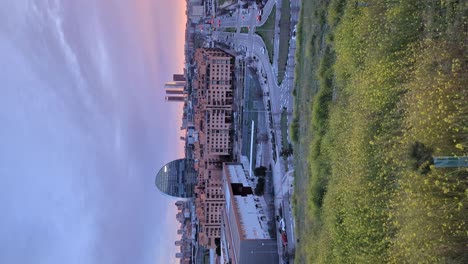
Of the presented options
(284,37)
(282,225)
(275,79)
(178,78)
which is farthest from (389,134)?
(178,78)

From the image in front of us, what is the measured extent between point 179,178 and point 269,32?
119ft

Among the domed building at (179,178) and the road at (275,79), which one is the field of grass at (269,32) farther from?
the domed building at (179,178)

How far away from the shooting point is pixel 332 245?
25250 mm

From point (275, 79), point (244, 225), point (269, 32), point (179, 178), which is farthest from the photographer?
point (179, 178)

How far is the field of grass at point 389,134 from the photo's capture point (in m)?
17.1

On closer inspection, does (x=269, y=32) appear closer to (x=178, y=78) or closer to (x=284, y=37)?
(x=284, y=37)

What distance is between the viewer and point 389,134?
67.8ft

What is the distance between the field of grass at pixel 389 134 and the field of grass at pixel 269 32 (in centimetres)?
1655

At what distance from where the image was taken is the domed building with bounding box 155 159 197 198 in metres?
74.4

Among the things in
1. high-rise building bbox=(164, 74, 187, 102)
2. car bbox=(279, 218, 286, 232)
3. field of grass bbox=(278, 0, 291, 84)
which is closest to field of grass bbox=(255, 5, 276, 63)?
field of grass bbox=(278, 0, 291, 84)

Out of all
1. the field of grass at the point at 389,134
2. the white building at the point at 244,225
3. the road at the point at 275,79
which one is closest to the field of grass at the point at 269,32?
the road at the point at 275,79

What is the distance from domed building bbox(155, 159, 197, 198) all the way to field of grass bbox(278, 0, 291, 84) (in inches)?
1404

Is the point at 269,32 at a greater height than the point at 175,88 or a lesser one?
greater

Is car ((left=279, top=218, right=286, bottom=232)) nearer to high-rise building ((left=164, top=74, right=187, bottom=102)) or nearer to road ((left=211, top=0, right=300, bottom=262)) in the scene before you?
road ((left=211, top=0, right=300, bottom=262))
